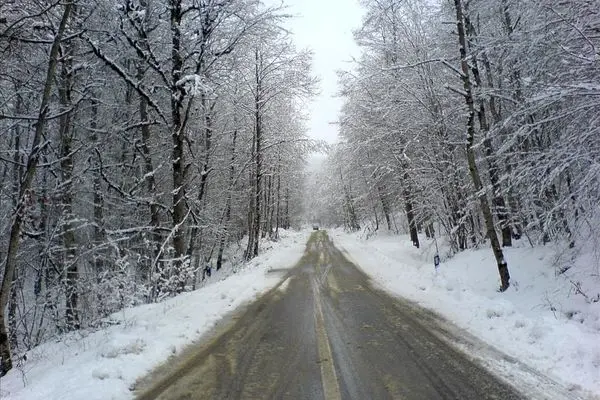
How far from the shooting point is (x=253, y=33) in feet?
41.6

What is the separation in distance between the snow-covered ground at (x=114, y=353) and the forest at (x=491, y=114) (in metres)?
6.16

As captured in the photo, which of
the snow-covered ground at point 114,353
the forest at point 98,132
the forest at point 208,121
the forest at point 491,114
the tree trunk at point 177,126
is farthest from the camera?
the tree trunk at point 177,126

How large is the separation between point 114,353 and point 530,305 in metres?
7.43

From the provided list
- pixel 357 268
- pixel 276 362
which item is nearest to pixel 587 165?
pixel 276 362

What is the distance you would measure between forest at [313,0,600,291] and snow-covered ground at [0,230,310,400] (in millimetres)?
6159

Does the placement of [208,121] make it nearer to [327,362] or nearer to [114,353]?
[114,353]

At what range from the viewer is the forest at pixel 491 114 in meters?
6.71

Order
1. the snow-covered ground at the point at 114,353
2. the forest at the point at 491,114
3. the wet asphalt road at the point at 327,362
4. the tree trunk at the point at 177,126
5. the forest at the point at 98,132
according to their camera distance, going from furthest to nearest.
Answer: the tree trunk at the point at 177,126
the forest at the point at 98,132
the forest at the point at 491,114
the snow-covered ground at the point at 114,353
the wet asphalt road at the point at 327,362

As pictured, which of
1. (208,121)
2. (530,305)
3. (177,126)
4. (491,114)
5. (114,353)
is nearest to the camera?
(114,353)

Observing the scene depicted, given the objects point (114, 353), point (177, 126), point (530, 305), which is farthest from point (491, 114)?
point (114, 353)

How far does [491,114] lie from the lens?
1574 centimetres

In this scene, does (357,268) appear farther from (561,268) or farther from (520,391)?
(520,391)

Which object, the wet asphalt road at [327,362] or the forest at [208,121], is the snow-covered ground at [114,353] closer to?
the wet asphalt road at [327,362]

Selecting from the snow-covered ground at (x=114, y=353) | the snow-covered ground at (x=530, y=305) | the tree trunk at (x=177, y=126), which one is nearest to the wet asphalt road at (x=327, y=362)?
the snow-covered ground at (x=114, y=353)
